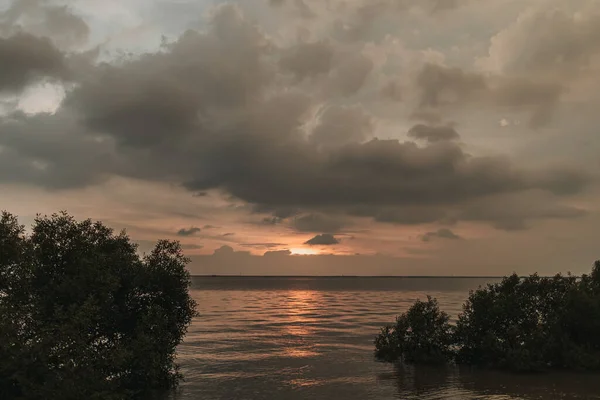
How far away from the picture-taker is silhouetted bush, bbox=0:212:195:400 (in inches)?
1271

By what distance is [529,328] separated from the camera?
55.4 m

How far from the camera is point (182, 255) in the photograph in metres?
43.1

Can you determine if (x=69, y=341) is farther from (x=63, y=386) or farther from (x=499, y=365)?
(x=499, y=365)

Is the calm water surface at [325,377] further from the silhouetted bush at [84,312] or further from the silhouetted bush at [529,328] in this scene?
the silhouetted bush at [84,312]

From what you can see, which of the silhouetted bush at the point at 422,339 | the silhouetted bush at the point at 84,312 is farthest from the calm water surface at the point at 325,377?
the silhouetted bush at the point at 84,312

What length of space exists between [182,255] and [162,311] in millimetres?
5751

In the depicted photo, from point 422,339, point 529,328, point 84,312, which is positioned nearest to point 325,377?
point 422,339

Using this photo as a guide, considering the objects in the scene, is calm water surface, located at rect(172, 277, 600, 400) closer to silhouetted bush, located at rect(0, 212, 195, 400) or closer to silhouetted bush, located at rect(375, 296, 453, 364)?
silhouetted bush, located at rect(375, 296, 453, 364)

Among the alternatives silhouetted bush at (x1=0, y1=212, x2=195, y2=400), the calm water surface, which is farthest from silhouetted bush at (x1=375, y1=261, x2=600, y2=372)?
silhouetted bush at (x1=0, y1=212, x2=195, y2=400)

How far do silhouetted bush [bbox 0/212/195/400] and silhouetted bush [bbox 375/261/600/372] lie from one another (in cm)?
3351

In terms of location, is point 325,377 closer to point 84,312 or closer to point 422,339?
point 422,339

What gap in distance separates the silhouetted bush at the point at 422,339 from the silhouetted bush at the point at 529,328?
19cm

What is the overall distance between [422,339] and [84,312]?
4259cm

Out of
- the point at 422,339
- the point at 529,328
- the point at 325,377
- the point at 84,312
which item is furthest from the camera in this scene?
the point at 422,339
